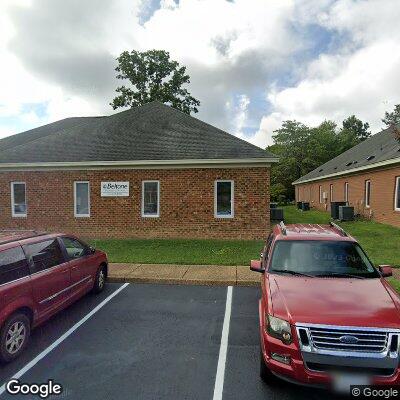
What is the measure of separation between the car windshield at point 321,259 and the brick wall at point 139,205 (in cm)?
753

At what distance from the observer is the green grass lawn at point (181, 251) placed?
31.4 feet

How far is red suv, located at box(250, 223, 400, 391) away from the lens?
3178 millimetres

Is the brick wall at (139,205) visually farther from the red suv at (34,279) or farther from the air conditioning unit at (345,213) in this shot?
the air conditioning unit at (345,213)

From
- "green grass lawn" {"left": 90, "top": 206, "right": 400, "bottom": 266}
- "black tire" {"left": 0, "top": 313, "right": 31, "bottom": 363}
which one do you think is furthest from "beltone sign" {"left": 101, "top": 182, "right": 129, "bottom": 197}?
"black tire" {"left": 0, "top": 313, "right": 31, "bottom": 363}

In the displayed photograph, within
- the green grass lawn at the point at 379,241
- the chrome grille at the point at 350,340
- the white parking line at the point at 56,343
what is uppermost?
the chrome grille at the point at 350,340

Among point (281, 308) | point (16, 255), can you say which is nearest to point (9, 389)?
point (16, 255)

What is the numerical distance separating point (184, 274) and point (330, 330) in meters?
5.24

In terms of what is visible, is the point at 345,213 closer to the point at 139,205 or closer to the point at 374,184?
the point at 374,184

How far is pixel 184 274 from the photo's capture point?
8.23 metres

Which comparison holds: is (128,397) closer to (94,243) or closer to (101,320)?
(101,320)

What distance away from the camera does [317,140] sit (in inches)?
1976

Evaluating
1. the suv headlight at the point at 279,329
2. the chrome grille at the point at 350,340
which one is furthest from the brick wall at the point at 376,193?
the suv headlight at the point at 279,329

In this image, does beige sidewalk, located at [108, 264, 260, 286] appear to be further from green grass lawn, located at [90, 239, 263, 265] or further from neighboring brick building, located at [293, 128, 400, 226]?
neighboring brick building, located at [293, 128, 400, 226]

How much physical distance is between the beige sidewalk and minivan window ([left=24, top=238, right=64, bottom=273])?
8.22ft
